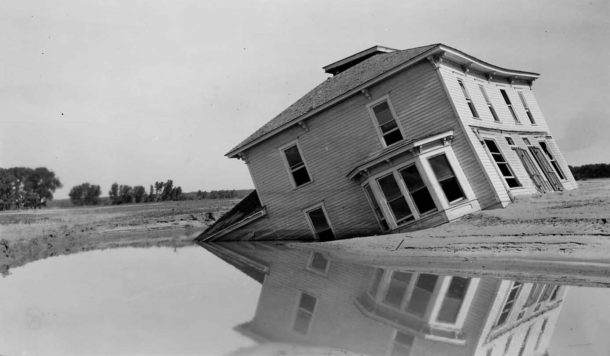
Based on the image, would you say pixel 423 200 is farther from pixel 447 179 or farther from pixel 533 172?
pixel 533 172

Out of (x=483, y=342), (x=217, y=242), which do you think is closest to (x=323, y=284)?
(x=483, y=342)

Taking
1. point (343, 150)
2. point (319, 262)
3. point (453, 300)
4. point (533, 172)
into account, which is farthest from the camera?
point (343, 150)

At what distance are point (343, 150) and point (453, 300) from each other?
12.5 m

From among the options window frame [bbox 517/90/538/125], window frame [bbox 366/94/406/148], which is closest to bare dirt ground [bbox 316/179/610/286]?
window frame [bbox 366/94/406/148]

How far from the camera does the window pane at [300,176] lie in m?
20.2

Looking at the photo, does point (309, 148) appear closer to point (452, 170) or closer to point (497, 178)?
point (452, 170)

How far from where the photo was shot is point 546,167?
20.8 metres

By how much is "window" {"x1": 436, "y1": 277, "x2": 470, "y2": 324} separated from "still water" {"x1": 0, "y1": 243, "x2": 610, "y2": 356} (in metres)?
0.02

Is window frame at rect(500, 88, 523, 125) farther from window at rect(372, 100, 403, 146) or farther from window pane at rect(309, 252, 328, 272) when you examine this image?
window pane at rect(309, 252, 328, 272)

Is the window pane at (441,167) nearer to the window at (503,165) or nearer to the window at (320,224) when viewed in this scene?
the window at (503,165)

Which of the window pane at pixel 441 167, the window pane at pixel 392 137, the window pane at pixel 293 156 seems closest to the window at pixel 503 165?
the window pane at pixel 441 167

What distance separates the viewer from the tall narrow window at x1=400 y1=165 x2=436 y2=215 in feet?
52.6

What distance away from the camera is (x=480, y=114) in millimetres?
18516

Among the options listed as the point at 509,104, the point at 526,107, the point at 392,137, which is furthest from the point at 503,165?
the point at 526,107
